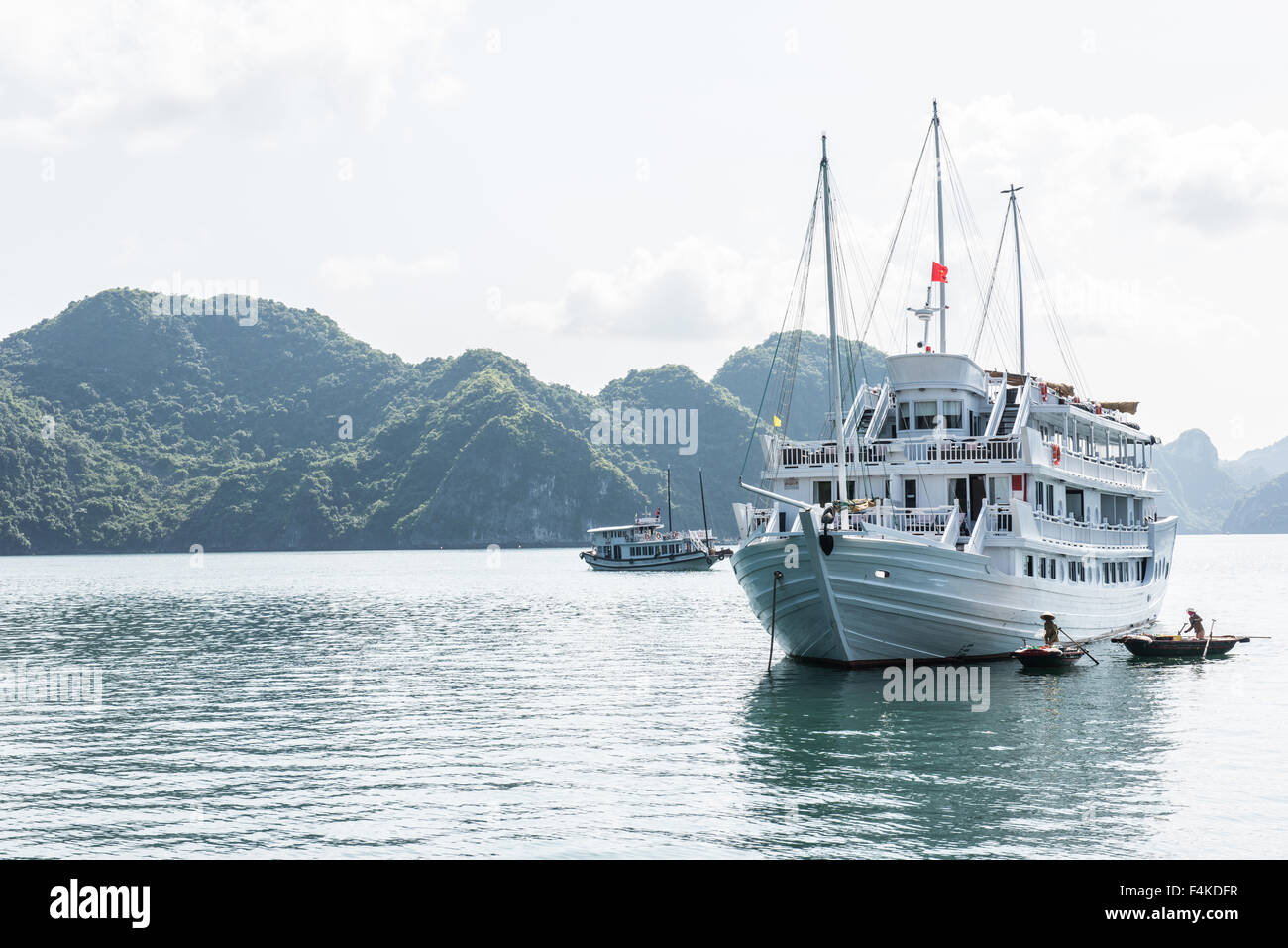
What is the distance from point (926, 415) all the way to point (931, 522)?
5.14 meters

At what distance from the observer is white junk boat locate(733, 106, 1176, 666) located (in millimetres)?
32562

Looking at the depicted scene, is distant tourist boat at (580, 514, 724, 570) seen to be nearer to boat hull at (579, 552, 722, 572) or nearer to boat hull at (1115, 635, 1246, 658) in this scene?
boat hull at (579, 552, 722, 572)

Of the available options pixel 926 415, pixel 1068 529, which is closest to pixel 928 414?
pixel 926 415

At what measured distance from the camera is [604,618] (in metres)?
66.5

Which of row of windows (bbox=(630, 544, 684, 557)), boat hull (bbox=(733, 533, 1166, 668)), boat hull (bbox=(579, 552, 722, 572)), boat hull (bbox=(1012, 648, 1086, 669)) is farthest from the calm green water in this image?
row of windows (bbox=(630, 544, 684, 557))

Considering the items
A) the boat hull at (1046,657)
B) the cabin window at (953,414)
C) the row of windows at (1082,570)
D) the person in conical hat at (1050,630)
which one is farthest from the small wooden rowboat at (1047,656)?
the cabin window at (953,414)

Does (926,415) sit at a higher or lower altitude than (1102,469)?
higher

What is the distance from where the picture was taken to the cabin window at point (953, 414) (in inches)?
1545

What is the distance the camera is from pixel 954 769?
21.9m

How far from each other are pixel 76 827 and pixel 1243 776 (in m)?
21.2

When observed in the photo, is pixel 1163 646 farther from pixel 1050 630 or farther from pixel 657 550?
pixel 657 550
